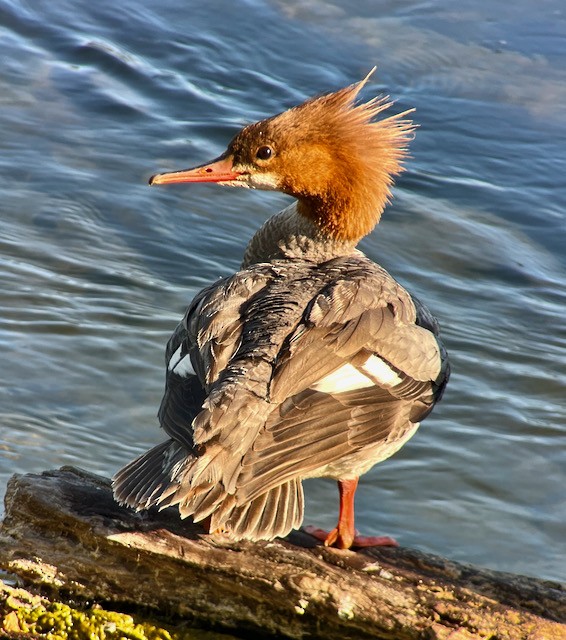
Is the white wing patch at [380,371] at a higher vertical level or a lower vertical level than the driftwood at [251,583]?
higher

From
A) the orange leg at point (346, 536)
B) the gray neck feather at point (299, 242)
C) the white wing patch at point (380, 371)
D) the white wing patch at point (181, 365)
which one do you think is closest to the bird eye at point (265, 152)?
the gray neck feather at point (299, 242)

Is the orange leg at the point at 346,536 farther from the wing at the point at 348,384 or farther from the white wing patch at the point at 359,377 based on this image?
the white wing patch at the point at 359,377

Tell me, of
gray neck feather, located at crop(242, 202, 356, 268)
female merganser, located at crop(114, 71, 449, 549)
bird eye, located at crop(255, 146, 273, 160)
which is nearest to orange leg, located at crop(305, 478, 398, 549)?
female merganser, located at crop(114, 71, 449, 549)

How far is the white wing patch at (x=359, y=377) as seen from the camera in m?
4.01

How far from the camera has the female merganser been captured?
3709 mm

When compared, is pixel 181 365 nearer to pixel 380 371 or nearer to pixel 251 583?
pixel 380 371

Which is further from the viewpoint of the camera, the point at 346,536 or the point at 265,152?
the point at 265,152

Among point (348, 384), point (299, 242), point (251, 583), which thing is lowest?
point (251, 583)

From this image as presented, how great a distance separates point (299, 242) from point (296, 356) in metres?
1.40

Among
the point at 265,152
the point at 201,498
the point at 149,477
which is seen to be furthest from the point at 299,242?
the point at 201,498

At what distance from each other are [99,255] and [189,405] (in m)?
4.02

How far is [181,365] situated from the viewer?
4.28m

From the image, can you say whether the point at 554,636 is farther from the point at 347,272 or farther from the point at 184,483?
the point at 347,272

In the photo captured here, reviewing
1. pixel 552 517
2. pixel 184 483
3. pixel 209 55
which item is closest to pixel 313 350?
pixel 184 483
